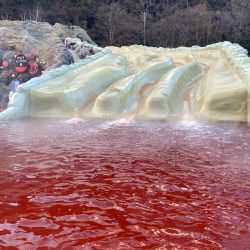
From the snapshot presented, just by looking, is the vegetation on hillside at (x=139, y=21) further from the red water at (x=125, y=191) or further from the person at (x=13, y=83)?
the red water at (x=125, y=191)

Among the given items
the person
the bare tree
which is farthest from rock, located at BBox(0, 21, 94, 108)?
the bare tree

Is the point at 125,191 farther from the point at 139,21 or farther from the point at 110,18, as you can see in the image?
the point at 139,21

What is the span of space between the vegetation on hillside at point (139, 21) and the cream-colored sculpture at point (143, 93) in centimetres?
1892

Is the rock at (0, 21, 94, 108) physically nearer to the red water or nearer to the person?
the person

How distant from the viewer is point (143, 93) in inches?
331

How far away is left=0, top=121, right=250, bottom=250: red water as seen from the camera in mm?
2438

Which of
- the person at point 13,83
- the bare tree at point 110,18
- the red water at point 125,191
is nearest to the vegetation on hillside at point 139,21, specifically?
the bare tree at point 110,18

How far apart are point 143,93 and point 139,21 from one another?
24.1 m

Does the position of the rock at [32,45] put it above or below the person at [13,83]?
above

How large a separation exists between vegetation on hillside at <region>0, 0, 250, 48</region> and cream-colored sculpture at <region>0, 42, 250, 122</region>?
745 inches

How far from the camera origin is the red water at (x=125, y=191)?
244 cm

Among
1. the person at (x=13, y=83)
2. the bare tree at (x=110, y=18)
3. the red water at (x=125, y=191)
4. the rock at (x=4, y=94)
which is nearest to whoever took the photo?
the red water at (x=125, y=191)

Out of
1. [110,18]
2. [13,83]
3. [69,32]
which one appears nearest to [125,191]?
[13,83]

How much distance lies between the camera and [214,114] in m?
6.98
